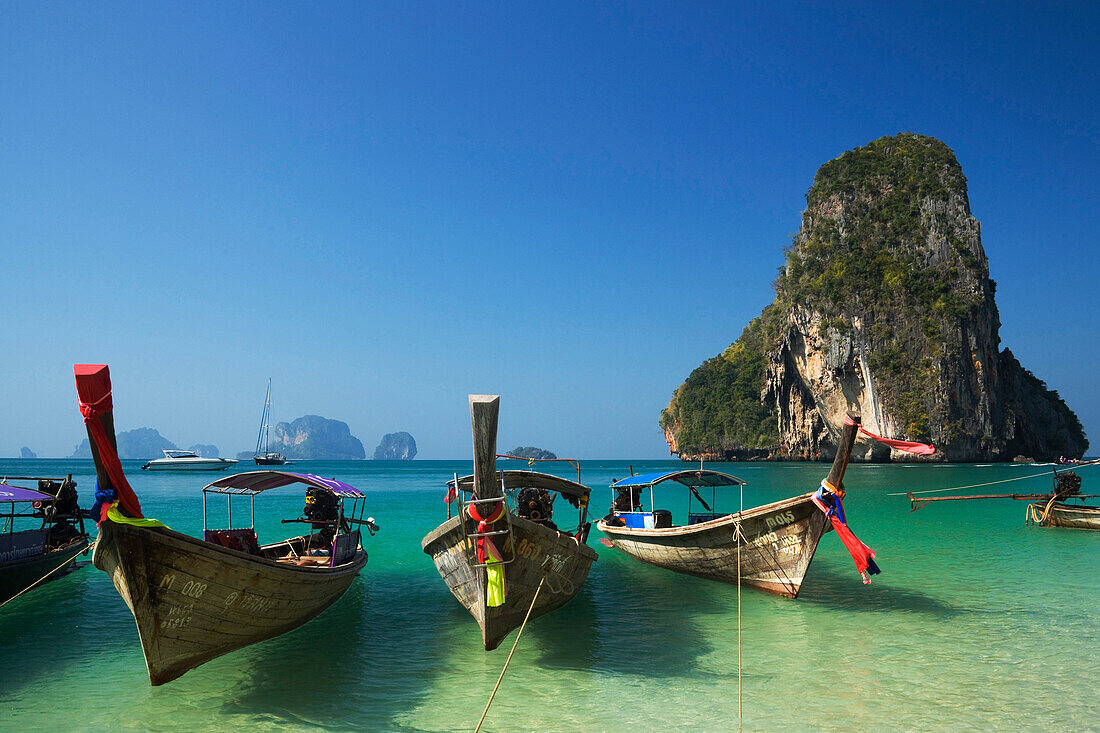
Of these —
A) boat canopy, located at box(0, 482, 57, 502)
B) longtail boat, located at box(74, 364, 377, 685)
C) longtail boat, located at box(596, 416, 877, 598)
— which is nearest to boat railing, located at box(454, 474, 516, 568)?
longtail boat, located at box(74, 364, 377, 685)

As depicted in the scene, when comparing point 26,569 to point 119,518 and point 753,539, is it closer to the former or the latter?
point 119,518

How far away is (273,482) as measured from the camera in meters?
11.5

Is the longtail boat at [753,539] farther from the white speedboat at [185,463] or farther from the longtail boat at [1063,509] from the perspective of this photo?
the white speedboat at [185,463]

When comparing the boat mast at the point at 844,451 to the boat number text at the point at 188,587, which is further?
the boat mast at the point at 844,451

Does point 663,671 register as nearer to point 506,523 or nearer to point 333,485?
point 506,523

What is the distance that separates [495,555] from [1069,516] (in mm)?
20701

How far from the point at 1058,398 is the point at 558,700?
9469cm

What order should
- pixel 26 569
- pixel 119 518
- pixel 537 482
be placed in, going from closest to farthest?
pixel 119 518 → pixel 26 569 → pixel 537 482

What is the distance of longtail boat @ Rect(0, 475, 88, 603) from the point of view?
33.7ft

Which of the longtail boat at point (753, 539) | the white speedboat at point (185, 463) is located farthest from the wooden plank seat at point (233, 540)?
the white speedboat at point (185, 463)

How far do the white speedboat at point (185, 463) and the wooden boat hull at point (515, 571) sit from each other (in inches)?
3064

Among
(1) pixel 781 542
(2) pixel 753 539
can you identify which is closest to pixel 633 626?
(2) pixel 753 539

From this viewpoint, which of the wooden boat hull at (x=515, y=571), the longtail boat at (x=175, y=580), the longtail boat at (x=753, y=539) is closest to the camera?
the longtail boat at (x=175, y=580)

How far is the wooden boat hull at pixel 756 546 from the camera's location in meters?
10.2
